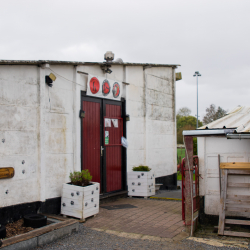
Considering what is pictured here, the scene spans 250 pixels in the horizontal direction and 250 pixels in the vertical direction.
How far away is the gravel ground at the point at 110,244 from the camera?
4715 mm

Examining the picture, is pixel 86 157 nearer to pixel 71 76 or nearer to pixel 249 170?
pixel 71 76

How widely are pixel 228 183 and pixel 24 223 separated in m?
4.04

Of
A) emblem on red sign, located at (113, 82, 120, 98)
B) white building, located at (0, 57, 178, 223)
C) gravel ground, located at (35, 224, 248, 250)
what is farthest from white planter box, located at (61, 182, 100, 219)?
emblem on red sign, located at (113, 82, 120, 98)

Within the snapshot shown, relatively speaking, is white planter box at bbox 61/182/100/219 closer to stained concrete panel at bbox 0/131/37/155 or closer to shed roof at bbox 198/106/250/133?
stained concrete panel at bbox 0/131/37/155

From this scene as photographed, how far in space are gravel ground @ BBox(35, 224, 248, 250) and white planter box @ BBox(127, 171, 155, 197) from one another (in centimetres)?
334

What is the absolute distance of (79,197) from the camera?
20.0 feet

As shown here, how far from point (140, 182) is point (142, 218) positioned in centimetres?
225

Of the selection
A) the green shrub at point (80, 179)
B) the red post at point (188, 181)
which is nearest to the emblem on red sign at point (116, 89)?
the green shrub at point (80, 179)

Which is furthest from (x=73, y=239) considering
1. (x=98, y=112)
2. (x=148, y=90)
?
(x=148, y=90)

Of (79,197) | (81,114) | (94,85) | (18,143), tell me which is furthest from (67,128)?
(79,197)

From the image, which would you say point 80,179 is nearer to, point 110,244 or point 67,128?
point 67,128

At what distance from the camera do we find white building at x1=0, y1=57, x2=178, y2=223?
19.0ft

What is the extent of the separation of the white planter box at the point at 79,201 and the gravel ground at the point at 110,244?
33.3 inches

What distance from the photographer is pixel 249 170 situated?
18.0 feet
